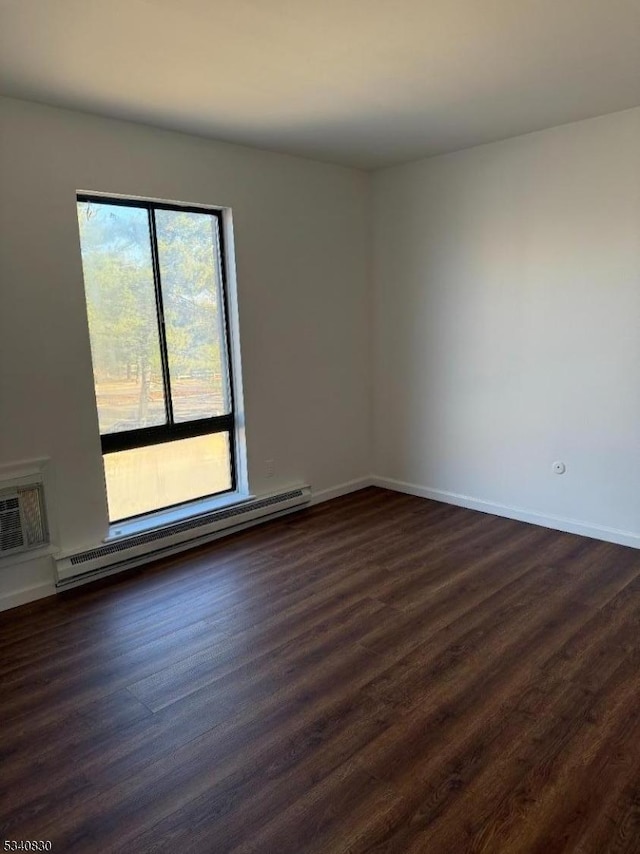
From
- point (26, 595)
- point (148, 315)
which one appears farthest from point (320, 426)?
point (26, 595)

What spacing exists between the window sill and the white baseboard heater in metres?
0.03

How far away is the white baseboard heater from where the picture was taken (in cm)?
338

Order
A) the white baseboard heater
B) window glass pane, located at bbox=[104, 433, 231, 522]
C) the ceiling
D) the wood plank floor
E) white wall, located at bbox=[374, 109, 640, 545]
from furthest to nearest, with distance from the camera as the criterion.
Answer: window glass pane, located at bbox=[104, 433, 231, 522], white wall, located at bbox=[374, 109, 640, 545], the white baseboard heater, the ceiling, the wood plank floor

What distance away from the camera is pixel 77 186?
127 inches

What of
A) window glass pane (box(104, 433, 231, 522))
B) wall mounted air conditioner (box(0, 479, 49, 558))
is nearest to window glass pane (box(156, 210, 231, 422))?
window glass pane (box(104, 433, 231, 522))

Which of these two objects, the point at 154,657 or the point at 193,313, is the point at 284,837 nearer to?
the point at 154,657

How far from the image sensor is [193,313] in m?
3.96

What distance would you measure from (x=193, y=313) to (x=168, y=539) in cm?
157

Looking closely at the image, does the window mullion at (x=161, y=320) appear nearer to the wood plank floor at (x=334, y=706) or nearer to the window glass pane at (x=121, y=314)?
the window glass pane at (x=121, y=314)

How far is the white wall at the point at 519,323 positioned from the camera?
3.59 metres

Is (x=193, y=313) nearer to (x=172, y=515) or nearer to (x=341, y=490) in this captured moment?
(x=172, y=515)

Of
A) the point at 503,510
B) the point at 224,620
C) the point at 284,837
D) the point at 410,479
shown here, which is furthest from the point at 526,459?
the point at 284,837

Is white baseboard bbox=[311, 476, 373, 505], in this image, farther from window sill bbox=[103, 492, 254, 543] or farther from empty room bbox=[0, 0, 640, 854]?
window sill bbox=[103, 492, 254, 543]

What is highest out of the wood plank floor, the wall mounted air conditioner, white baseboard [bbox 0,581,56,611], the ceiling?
the ceiling
